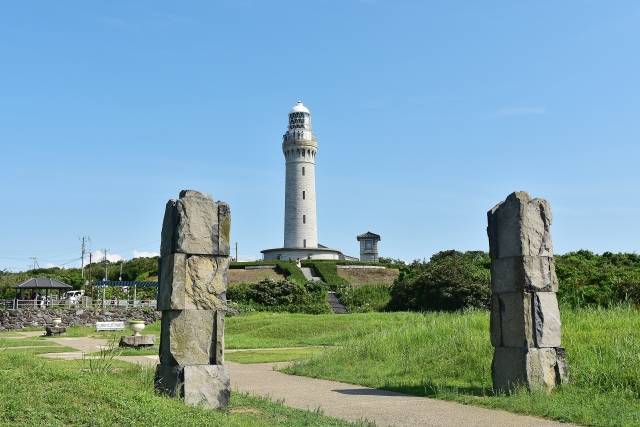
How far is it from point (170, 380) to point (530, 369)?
529 centimetres

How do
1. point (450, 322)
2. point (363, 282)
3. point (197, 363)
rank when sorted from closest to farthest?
point (197, 363), point (450, 322), point (363, 282)

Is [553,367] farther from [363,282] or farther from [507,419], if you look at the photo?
[363,282]

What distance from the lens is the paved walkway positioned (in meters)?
8.33

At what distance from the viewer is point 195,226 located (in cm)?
920

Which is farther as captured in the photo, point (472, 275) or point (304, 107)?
point (304, 107)

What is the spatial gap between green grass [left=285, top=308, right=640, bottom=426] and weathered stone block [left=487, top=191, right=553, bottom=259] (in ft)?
6.85

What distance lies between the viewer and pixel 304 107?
81.1 meters

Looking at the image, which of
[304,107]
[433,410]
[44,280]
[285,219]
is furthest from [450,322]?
[304,107]

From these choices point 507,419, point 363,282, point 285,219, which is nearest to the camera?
point 507,419

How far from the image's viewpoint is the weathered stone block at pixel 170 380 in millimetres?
8766

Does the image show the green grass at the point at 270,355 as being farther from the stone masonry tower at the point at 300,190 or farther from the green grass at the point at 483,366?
the stone masonry tower at the point at 300,190

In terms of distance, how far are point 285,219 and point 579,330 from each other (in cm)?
6464

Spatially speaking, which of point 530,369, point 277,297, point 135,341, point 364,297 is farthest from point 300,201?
point 530,369

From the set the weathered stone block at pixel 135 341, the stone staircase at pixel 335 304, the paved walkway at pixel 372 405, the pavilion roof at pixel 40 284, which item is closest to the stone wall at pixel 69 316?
the pavilion roof at pixel 40 284
